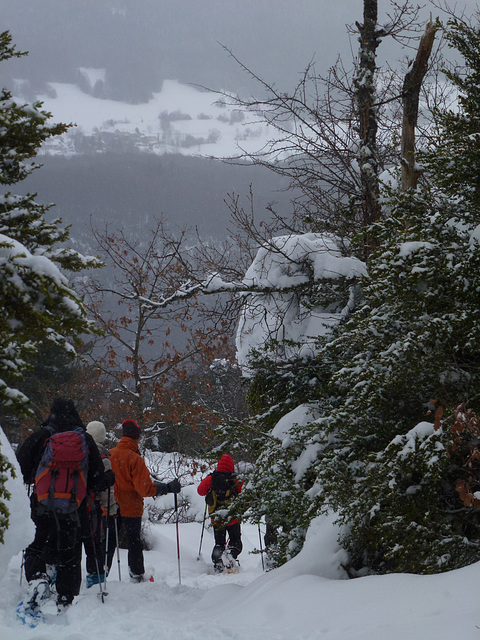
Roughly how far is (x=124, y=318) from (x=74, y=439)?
36.6 feet

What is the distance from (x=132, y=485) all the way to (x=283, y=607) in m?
2.83

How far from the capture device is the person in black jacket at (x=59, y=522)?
17.1 ft

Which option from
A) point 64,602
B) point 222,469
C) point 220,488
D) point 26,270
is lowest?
point 64,602

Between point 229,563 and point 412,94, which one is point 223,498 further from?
point 412,94

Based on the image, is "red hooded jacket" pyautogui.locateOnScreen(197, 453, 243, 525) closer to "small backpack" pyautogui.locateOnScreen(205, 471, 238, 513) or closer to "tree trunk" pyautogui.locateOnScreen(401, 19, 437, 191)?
"small backpack" pyautogui.locateOnScreen(205, 471, 238, 513)

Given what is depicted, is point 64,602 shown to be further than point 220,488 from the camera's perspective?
No

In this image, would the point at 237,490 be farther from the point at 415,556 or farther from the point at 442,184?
the point at 442,184

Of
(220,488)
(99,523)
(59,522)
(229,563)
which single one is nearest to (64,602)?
(59,522)

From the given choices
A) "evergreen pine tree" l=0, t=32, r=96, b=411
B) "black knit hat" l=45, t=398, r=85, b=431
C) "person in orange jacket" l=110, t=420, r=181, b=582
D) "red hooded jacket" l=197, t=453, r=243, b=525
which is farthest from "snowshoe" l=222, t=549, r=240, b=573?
"evergreen pine tree" l=0, t=32, r=96, b=411

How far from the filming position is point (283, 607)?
15.3ft

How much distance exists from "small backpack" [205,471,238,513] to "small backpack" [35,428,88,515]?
391cm

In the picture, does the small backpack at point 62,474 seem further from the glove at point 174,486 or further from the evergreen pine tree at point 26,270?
the evergreen pine tree at point 26,270

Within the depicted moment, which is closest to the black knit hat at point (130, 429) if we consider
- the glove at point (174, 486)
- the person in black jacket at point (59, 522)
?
the glove at point (174, 486)

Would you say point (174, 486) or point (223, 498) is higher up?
point (174, 486)
